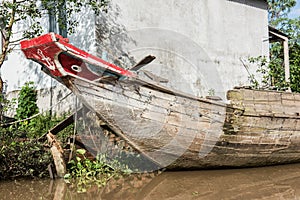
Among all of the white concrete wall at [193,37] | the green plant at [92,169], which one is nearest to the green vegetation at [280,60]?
the white concrete wall at [193,37]

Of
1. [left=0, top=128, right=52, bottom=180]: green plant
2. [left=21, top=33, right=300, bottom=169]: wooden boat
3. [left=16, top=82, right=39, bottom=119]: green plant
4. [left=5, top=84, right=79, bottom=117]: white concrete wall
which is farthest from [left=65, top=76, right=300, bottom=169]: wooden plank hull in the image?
[left=16, top=82, right=39, bottom=119]: green plant

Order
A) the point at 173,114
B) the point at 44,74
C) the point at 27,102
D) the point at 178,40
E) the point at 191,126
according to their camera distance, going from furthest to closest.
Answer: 1. the point at 178,40
2. the point at 44,74
3. the point at 27,102
4. the point at 191,126
5. the point at 173,114

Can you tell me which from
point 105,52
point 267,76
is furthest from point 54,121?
point 267,76

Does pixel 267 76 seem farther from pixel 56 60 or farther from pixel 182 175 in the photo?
pixel 56 60

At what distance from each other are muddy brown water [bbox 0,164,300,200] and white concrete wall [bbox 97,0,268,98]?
4.01 m

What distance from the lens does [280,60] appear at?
14398 mm

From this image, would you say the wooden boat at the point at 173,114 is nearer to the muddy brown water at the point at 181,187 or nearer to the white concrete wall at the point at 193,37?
the muddy brown water at the point at 181,187

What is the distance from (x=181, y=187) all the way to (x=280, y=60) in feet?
34.3

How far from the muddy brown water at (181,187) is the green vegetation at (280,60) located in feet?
17.7

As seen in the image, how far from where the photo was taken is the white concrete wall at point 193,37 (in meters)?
9.55

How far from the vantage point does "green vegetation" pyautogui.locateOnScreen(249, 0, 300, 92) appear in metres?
12.2

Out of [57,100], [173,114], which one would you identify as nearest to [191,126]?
[173,114]

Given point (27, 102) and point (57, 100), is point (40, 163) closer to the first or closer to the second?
point (57, 100)

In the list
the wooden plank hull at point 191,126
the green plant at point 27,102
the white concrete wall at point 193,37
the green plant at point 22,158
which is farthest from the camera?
the green plant at point 27,102
